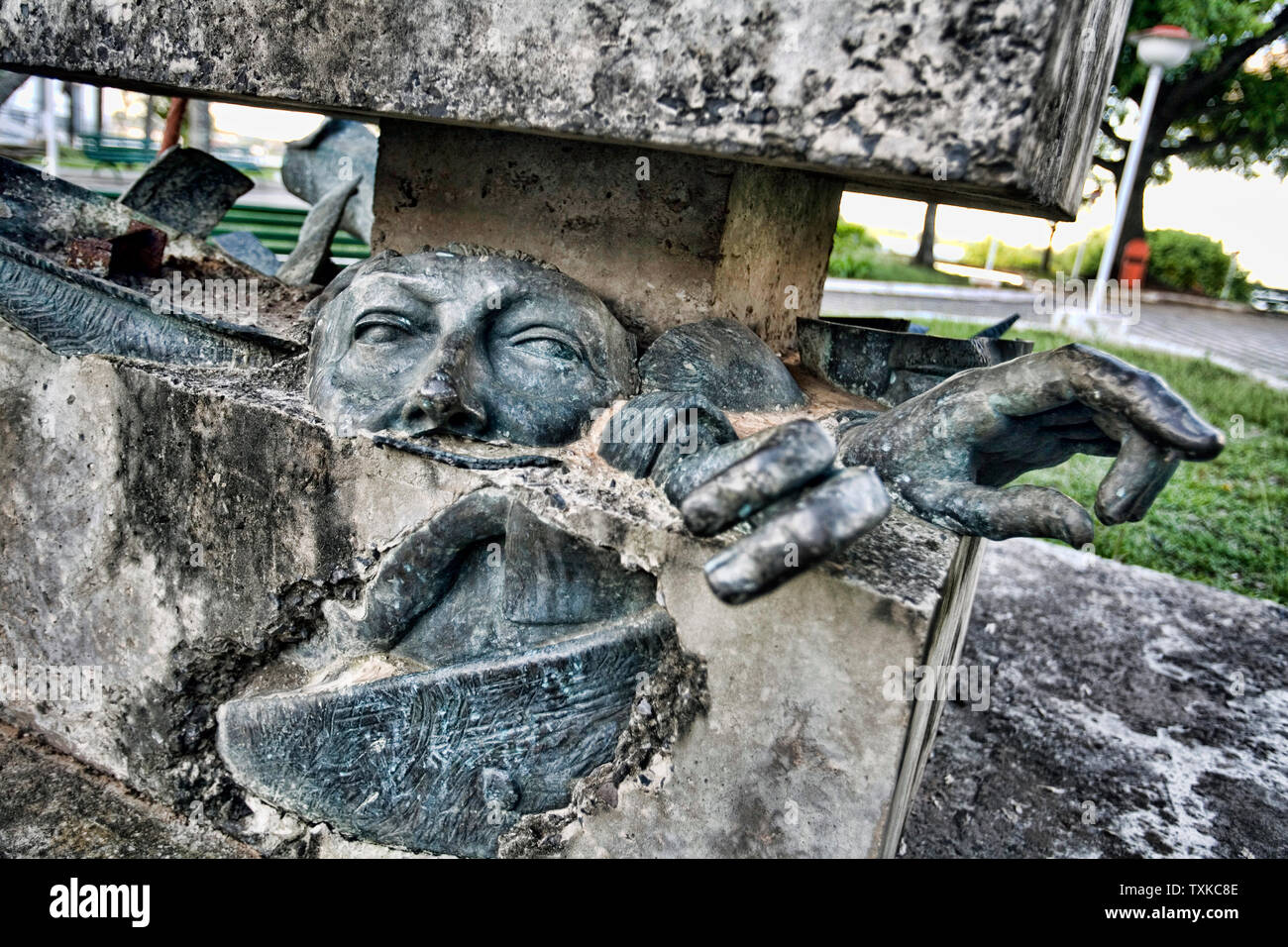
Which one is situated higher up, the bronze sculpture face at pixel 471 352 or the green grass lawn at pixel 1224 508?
the bronze sculpture face at pixel 471 352

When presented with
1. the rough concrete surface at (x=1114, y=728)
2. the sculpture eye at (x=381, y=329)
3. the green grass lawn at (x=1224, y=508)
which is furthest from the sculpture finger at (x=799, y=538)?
the green grass lawn at (x=1224, y=508)

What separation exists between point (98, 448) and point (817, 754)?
1.49m

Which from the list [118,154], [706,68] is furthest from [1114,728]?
[118,154]

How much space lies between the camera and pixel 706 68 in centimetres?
138

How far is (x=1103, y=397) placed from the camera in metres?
1.39

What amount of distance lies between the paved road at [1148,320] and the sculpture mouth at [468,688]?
7.67m

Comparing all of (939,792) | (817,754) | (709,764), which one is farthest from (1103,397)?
(939,792)

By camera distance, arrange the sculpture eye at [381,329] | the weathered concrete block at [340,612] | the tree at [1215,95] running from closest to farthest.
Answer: the weathered concrete block at [340,612], the sculpture eye at [381,329], the tree at [1215,95]

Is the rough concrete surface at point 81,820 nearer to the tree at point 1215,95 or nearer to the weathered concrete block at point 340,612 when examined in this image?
the weathered concrete block at point 340,612

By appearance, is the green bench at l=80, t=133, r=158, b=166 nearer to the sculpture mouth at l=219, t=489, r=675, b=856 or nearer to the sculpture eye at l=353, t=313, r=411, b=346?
the sculpture eye at l=353, t=313, r=411, b=346

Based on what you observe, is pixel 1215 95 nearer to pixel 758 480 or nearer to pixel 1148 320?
pixel 1148 320

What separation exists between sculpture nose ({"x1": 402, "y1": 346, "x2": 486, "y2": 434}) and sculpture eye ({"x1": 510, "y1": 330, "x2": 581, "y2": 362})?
0.40 ft

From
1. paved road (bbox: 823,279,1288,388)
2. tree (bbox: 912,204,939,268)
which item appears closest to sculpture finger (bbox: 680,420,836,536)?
paved road (bbox: 823,279,1288,388)

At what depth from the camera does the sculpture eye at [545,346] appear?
1.82m
